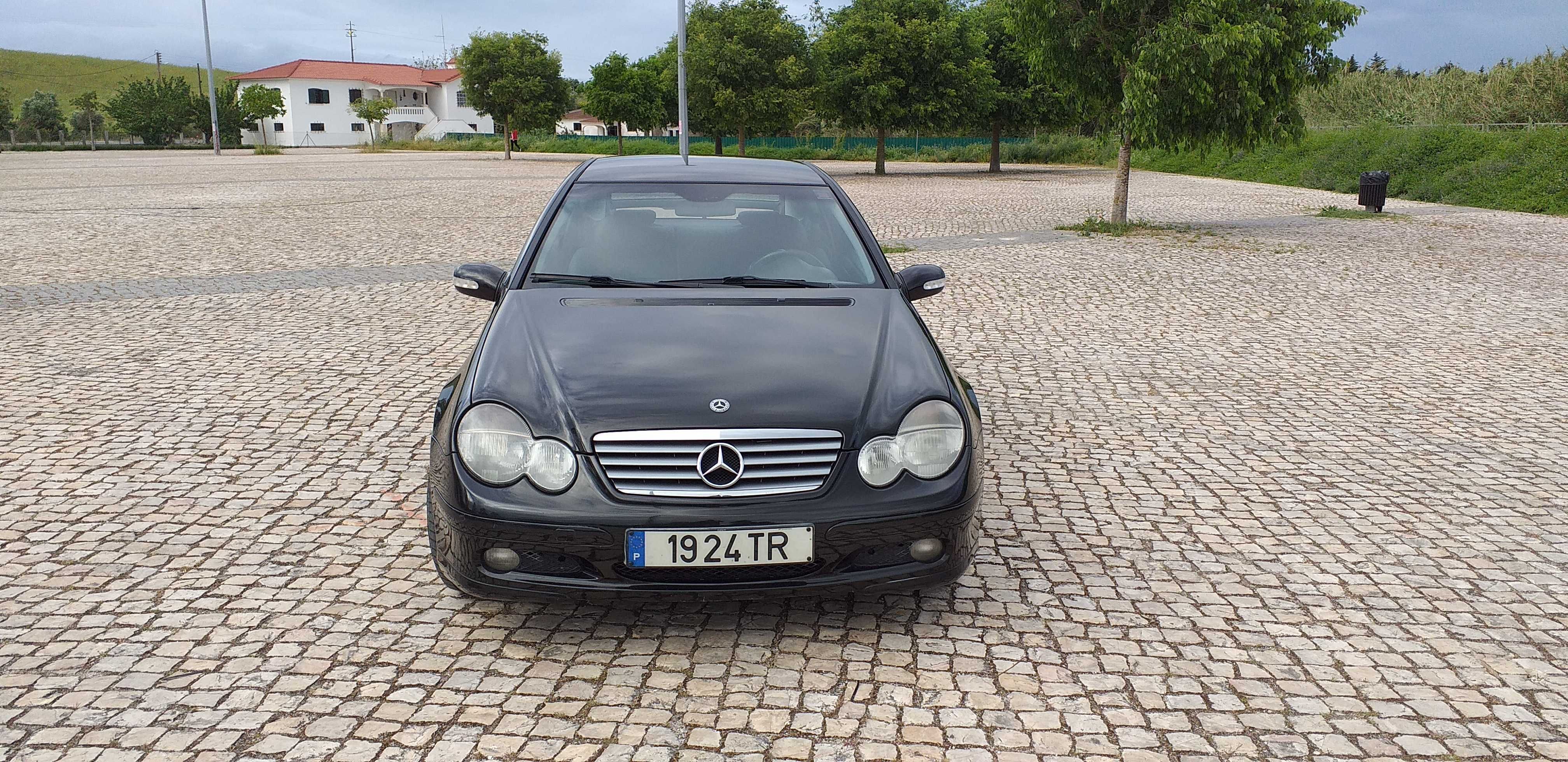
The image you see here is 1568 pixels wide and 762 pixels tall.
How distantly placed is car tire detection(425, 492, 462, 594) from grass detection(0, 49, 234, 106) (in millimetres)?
150507

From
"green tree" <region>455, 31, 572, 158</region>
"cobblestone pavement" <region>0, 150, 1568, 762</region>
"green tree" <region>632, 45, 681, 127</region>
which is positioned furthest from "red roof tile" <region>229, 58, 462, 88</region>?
"cobblestone pavement" <region>0, 150, 1568, 762</region>

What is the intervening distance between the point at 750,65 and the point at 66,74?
15375 centimetres

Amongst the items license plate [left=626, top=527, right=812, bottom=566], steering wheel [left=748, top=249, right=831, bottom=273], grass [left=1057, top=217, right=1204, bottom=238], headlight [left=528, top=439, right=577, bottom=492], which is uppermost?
steering wheel [left=748, top=249, right=831, bottom=273]

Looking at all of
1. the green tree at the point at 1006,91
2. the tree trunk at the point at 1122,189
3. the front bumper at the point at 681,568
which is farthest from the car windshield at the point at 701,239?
the green tree at the point at 1006,91

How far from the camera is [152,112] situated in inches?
3381

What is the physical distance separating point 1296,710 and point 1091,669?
561 millimetres

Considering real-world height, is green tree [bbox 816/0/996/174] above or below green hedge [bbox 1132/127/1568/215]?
above

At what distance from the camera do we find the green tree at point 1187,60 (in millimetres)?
16141

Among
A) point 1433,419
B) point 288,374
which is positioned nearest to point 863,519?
point 1433,419

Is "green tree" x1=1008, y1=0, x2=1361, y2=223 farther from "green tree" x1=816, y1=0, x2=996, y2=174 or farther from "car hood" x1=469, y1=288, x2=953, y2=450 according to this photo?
"green tree" x1=816, y1=0, x2=996, y2=174

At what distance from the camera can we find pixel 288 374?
751 centimetres

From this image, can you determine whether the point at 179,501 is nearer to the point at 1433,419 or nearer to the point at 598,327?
the point at 598,327

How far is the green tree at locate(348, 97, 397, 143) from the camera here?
89.9 metres

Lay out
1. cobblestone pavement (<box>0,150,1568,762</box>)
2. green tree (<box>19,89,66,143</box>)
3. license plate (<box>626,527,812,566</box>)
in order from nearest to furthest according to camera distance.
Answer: cobblestone pavement (<box>0,150,1568,762</box>), license plate (<box>626,527,812,566</box>), green tree (<box>19,89,66,143</box>)
